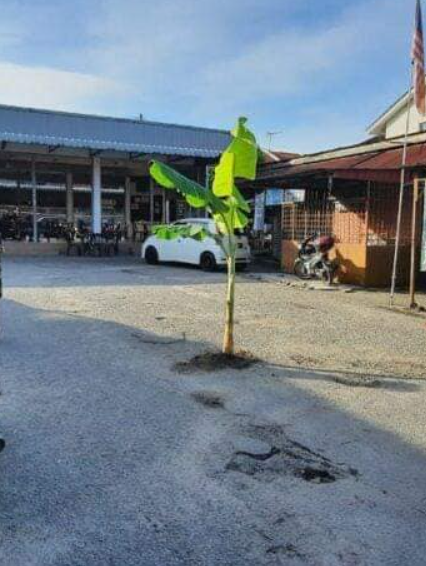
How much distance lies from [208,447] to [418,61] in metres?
9.03

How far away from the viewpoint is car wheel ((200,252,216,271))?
1770cm

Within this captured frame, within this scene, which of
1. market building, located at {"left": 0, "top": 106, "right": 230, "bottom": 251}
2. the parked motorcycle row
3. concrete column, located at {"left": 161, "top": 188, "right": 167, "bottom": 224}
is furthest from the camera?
concrete column, located at {"left": 161, "top": 188, "right": 167, "bottom": 224}

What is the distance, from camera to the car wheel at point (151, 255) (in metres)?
19.8

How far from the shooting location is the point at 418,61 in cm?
1046

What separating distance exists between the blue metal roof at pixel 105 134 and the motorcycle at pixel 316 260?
10089mm

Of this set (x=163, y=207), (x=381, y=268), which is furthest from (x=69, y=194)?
(x=381, y=268)

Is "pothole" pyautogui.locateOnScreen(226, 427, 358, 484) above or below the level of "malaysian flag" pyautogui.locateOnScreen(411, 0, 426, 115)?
below

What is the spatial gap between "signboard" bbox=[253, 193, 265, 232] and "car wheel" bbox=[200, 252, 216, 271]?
19.8ft

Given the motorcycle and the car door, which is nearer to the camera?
the motorcycle

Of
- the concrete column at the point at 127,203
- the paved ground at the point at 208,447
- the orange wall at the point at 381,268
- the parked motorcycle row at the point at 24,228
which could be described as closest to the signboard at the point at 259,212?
the concrete column at the point at 127,203

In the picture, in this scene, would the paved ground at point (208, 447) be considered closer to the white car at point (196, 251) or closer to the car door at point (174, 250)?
the white car at point (196, 251)

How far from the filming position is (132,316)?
946cm

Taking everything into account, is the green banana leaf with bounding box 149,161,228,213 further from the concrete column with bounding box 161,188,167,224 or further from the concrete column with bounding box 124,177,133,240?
the concrete column with bounding box 124,177,133,240

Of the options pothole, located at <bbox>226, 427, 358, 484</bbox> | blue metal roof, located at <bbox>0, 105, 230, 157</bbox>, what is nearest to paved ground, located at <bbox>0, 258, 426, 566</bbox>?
pothole, located at <bbox>226, 427, 358, 484</bbox>
